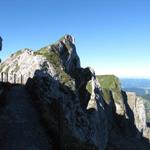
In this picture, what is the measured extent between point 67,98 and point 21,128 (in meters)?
16.2

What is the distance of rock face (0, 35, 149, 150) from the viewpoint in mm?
40938

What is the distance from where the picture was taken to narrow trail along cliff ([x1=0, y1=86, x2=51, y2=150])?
110 ft

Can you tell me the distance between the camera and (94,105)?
94875mm

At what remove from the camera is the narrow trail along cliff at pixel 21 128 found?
110 ft

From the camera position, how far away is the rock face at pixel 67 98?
4094 cm

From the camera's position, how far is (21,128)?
121 feet

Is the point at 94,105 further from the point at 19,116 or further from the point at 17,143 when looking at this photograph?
the point at 17,143

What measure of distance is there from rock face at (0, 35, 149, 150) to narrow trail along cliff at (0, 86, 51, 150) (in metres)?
1.02

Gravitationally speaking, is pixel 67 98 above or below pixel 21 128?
above

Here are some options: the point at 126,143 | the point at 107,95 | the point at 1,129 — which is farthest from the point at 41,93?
the point at 107,95

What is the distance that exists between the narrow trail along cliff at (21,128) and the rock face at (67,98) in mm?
1020

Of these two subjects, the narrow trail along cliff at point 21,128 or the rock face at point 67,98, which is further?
the rock face at point 67,98

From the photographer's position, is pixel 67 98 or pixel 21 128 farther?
pixel 67 98

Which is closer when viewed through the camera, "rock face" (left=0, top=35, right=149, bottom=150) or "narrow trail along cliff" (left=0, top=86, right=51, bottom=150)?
"narrow trail along cliff" (left=0, top=86, right=51, bottom=150)
